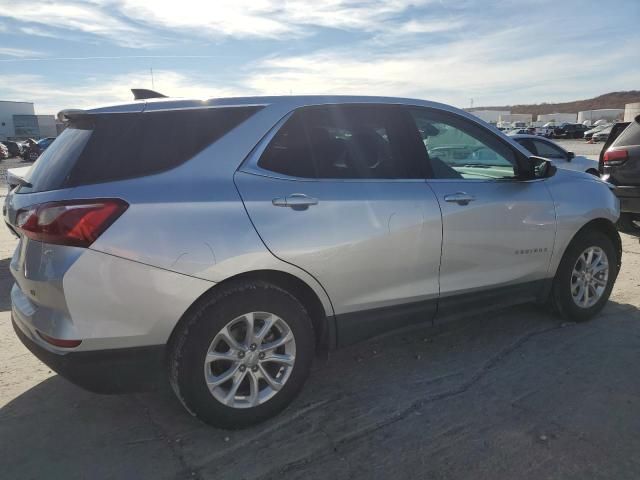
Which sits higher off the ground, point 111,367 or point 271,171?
point 271,171

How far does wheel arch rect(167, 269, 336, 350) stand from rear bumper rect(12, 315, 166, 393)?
0.14m

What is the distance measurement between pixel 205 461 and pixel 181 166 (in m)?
1.47

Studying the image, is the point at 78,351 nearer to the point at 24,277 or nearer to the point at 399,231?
the point at 24,277

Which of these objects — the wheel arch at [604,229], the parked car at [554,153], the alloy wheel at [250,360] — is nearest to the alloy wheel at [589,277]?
the wheel arch at [604,229]

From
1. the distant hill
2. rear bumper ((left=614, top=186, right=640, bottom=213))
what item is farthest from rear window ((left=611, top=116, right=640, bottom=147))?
the distant hill

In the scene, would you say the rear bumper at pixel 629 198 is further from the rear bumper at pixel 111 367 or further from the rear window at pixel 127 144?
the rear bumper at pixel 111 367

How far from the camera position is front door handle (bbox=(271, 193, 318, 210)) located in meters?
2.71

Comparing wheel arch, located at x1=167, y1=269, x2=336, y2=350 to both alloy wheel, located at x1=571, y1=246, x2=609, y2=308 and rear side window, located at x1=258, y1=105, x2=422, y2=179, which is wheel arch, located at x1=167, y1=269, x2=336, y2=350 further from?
alloy wheel, located at x1=571, y1=246, x2=609, y2=308

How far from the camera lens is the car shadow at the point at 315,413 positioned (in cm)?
254

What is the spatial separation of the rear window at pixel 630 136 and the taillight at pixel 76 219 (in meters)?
6.90

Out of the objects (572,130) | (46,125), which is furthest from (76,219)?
(46,125)

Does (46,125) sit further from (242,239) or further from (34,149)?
(242,239)

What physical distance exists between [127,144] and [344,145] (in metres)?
1.25

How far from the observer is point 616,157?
6.97 m
